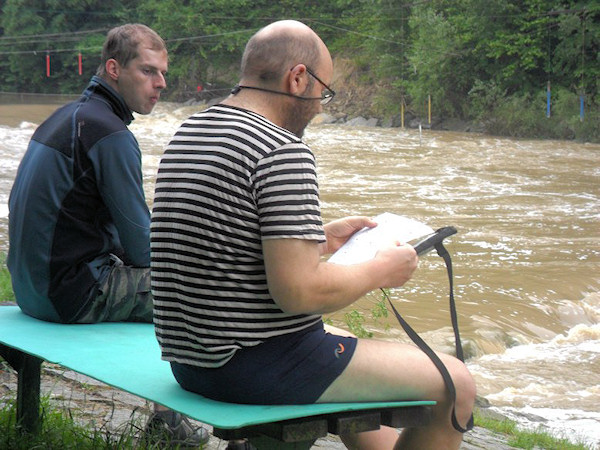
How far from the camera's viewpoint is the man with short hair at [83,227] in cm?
321

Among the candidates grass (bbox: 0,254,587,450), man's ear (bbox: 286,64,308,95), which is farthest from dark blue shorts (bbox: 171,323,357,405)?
grass (bbox: 0,254,587,450)

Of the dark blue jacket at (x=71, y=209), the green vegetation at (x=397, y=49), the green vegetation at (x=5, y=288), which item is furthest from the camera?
the green vegetation at (x=397, y=49)

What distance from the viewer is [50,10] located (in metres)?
59.2

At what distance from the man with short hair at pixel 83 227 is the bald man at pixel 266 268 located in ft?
2.78

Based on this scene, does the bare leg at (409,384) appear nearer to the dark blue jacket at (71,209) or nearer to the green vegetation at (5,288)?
the dark blue jacket at (71,209)

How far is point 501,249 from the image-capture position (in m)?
13.8

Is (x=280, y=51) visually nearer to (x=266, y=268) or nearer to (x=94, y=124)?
(x=266, y=268)

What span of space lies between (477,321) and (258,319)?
781cm

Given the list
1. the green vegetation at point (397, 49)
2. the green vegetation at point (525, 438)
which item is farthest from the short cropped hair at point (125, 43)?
the green vegetation at point (397, 49)

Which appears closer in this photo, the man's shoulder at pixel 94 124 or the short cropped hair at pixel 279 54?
the short cropped hair at pixel 279 54

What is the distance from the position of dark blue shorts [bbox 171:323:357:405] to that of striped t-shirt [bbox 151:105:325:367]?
30 millimetres

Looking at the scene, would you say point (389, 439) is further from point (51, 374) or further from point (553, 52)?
point (553, 52)

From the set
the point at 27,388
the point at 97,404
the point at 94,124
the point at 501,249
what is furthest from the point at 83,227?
Result: the point at 501,249

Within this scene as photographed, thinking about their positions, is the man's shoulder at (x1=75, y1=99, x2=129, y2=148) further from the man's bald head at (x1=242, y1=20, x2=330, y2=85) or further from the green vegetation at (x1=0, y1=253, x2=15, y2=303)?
the green vegetation at (x1=0, y1=253, x2=15, y2=303)
